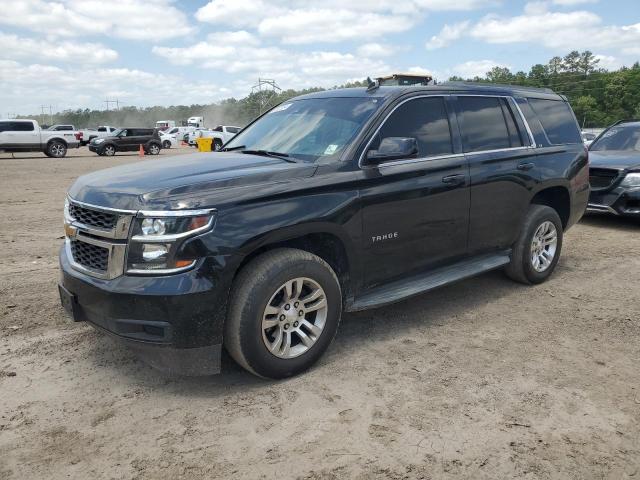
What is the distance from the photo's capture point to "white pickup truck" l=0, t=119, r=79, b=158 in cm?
2502

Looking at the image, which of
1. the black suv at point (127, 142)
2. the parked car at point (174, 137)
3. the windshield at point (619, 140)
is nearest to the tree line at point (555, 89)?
the parked car at point (174, 137)

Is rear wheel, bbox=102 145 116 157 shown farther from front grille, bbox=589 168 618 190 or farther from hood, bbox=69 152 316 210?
hood, bbox=69 152 316 210

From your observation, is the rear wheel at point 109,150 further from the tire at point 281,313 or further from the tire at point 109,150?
the tire at point 281,313

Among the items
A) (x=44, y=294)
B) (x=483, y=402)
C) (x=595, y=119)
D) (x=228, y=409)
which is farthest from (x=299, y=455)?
(x=595, y=119)

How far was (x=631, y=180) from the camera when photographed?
8.30 m

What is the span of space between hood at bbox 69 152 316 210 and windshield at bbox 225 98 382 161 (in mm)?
281

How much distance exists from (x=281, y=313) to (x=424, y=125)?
6.64 feet

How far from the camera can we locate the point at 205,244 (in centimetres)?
316

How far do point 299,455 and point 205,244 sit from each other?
126 centimetres

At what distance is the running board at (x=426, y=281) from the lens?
402 centimetres

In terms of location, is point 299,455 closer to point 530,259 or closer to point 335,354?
point 335,354

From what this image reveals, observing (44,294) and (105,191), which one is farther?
(44,294)

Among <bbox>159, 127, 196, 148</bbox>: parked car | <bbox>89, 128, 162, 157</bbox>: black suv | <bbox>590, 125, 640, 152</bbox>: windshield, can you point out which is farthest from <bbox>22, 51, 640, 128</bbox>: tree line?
<bbox>590, 125, 640, 152</bbox>: windshield

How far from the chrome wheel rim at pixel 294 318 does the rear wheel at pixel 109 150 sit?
28.5 metres
